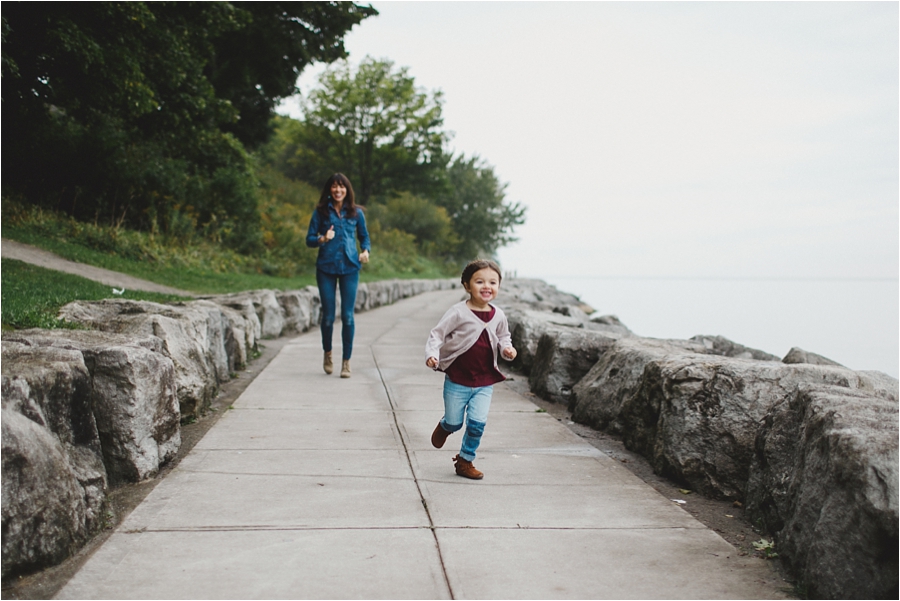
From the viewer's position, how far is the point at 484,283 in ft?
14.2

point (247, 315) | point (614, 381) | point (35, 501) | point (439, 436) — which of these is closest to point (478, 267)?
point (439, 436)

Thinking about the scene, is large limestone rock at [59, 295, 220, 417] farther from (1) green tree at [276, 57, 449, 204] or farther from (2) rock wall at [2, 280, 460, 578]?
(1) green tree at [276, 57, 449, 204]

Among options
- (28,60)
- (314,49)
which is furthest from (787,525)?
(314,49)

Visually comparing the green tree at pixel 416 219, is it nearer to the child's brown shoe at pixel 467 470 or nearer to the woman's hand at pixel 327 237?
the woman's hand at pixel 327 237

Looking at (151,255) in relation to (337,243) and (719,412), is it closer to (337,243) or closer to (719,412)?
(337,243)

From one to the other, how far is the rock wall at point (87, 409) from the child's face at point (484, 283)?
1.83m

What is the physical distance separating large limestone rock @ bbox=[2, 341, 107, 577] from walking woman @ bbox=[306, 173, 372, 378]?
3.94 metres

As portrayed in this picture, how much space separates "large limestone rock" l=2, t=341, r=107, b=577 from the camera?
8.82 ft

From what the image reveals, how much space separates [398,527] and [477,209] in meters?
60.1

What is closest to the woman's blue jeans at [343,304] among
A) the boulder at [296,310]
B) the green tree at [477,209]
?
the boulder at [296,310]

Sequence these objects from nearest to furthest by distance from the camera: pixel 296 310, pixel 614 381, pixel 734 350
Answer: pixel 614 381 → pixel 734 350 → pixel 296 310

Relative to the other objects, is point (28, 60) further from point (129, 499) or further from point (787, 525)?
point (787, 525)

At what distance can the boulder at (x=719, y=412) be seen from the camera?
3.99m

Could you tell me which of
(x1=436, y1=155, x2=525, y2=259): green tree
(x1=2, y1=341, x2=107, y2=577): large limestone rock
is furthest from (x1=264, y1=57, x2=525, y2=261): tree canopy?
(x1=2, y1=341, x2=107, y2=577): large limestone rock
